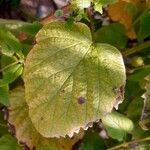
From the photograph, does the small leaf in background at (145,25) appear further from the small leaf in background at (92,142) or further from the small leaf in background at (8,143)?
the small leaf in background at (8,143)

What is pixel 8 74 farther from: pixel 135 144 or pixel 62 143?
pixel 135 144

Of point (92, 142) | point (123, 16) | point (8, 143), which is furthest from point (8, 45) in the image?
point (123, 16)

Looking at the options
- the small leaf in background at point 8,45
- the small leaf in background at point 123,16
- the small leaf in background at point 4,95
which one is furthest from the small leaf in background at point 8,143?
the small leaf in background at point 123,16

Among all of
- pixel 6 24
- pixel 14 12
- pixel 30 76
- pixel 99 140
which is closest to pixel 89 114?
pixel 30 76

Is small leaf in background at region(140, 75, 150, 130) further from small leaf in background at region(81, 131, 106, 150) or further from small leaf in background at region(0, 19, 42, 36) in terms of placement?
small leaf in background at region(0, 19, 42, 36)

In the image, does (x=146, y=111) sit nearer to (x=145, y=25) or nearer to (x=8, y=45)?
(x=145, y=25)

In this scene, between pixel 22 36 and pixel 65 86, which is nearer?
pixel 65 86
